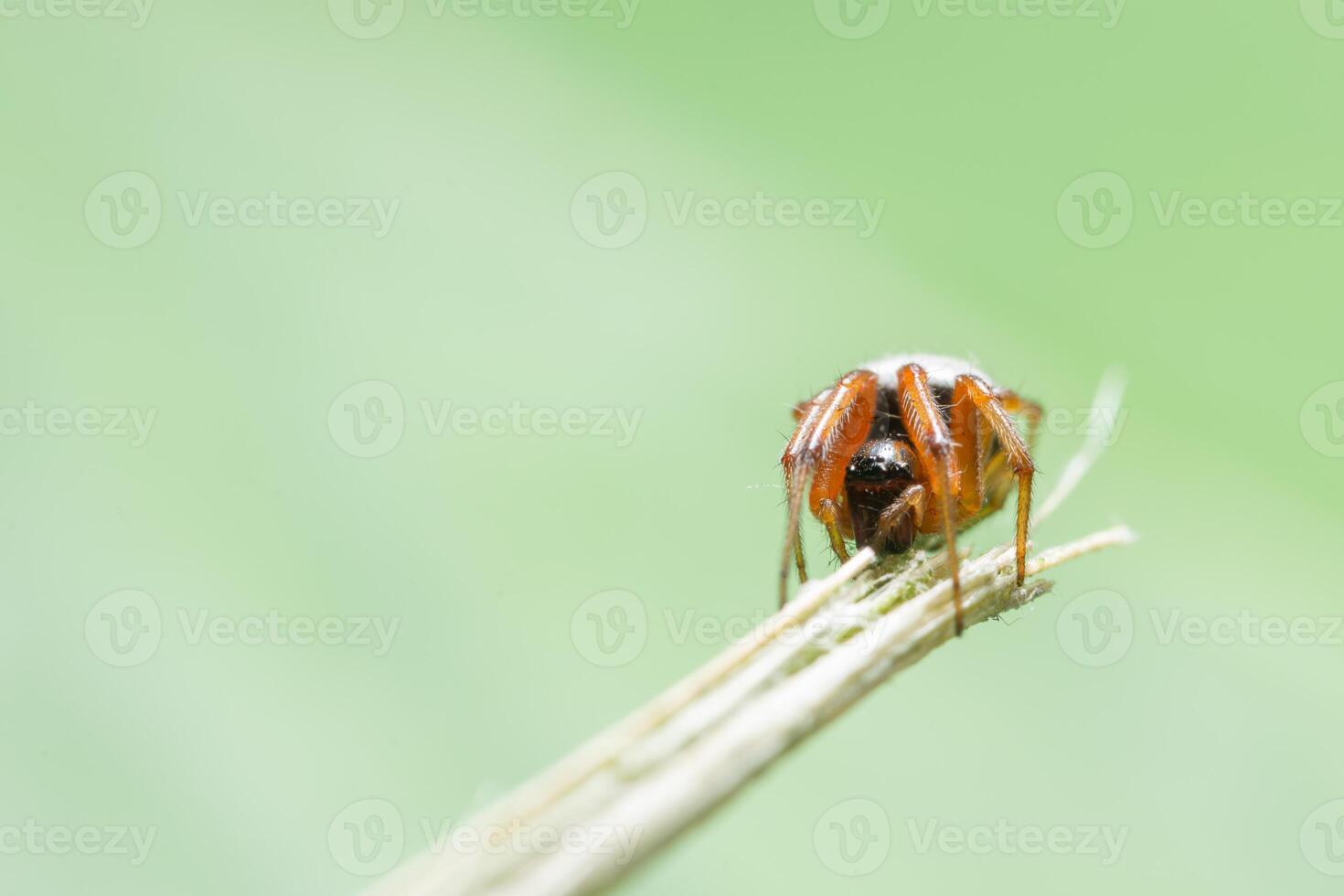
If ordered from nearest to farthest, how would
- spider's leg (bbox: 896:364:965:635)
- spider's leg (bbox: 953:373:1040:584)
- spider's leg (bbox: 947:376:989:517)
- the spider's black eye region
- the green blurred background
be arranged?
spider's leg (bbox: 896:364:965:635)
spider's leg (bbox: 953:373:1040:584)
the spider's black eye region
spider's leg (bbox: 947:376:989:517)
the green blurred background

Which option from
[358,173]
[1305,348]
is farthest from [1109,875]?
[358,173]

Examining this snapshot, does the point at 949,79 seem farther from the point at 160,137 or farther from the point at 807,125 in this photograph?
the point at 160,137

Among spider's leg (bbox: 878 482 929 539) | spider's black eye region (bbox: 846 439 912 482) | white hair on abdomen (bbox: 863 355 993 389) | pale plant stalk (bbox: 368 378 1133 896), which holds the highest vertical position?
white hair on abdomen (bbox: 863 355 993 389)

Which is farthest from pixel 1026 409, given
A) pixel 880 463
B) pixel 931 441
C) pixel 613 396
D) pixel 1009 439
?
pixel 613 396

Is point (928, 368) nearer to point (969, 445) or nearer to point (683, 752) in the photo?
point (969, 445)

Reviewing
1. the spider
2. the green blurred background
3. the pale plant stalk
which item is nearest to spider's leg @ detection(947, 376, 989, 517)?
Answer: the spider

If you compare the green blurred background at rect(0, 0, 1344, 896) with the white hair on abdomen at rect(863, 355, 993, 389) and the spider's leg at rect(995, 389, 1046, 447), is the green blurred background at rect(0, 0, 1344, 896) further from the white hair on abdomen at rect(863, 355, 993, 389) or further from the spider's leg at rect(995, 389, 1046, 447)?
the spider's leg at rect(995, 389, 1046, 447)
